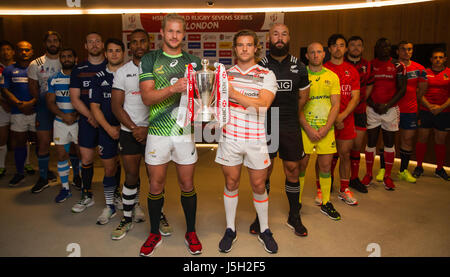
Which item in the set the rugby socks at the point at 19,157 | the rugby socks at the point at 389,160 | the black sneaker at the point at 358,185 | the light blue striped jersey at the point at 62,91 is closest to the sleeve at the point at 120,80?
the light blue striped jersey at the point at 62,91

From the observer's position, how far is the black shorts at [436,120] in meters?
4.41

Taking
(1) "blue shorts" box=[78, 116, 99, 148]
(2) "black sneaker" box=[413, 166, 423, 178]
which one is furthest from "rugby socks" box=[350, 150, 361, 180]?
(1) "blue shorts" box=[78, 116, 99, 148]

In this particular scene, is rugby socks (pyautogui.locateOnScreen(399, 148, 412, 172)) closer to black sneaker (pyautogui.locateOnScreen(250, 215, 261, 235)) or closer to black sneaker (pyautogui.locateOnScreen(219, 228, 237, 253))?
black sneaker (pyautogui.locateOnScreen(250, 215, 261, 235))

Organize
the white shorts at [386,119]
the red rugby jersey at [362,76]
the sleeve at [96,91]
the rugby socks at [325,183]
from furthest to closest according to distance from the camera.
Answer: the white shorts at [386,119], the red rugby jersey at [362,76], the rugby socks at [325,183], the sleeve at [96,91]

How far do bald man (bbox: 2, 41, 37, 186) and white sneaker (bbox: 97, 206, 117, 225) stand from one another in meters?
1.84

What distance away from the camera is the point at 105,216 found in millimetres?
3021

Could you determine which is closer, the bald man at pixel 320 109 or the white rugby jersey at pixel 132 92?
the white rugby jersey at pixel 132 92

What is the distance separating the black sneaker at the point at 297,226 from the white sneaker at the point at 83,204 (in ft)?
6.74

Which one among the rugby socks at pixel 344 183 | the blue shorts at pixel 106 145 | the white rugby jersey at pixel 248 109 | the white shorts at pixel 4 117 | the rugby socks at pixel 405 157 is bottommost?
the rugby socks at pixel 344 183

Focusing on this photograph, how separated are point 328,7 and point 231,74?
4.83m

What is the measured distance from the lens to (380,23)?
582 centimetres

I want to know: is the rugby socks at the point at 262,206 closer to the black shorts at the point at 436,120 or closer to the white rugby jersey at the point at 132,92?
the white rugby jersey at the point at 132,92

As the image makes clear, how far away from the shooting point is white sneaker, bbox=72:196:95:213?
326cm
